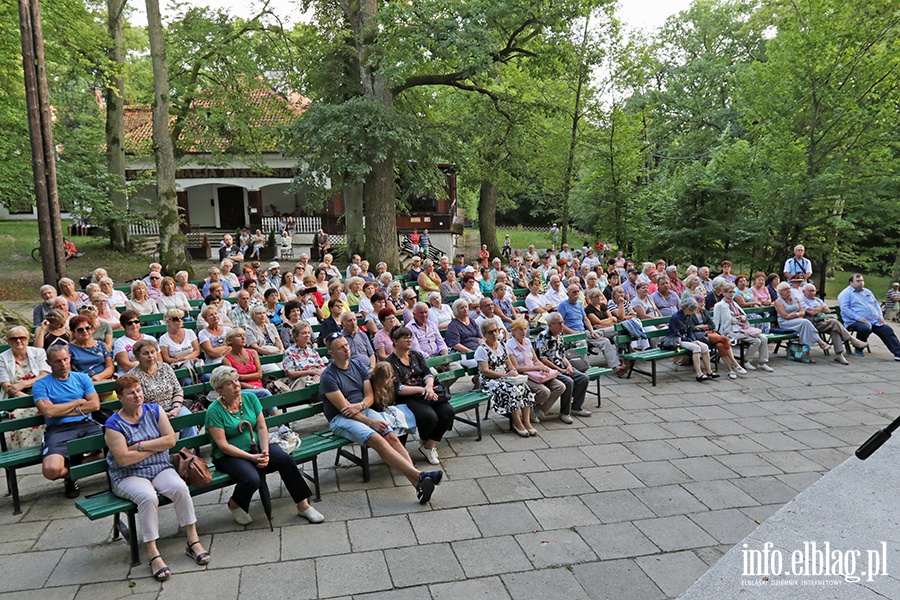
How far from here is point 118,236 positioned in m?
23.0

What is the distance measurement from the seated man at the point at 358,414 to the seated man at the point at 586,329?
4.08 metres

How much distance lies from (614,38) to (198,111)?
1260cm

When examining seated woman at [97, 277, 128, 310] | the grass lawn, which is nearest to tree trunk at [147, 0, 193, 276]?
the grass lawn

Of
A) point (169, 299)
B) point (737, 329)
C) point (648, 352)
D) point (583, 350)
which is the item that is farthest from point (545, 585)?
point (169, 299)

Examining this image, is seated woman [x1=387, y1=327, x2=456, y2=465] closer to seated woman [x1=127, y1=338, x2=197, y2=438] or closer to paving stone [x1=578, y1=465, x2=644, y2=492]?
paving stone [x1=578, y1=465, x2=644, y2=492]

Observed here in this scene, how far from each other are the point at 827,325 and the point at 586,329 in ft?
14.3

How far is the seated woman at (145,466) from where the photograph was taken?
4137 mm

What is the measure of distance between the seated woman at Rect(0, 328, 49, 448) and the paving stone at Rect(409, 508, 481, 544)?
3.62m

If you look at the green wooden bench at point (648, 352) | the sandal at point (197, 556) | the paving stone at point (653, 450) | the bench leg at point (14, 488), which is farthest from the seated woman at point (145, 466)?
the green wooden bench at point (648, 352)

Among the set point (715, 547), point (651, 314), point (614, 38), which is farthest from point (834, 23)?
point (715, 547)

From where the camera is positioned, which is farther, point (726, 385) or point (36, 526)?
point (726, 385)

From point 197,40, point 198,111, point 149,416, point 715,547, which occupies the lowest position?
point 715,547

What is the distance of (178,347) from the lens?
6625mm

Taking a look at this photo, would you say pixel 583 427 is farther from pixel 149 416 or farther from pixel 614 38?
pixel 614 38
